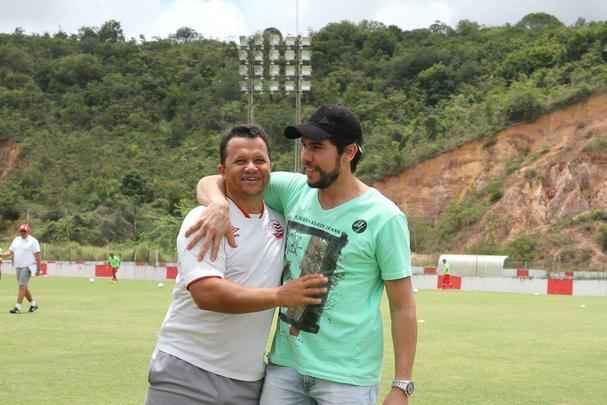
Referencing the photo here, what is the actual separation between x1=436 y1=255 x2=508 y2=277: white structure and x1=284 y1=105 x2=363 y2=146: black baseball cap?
33126mm

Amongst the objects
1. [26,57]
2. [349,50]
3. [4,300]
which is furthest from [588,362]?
[26,57]

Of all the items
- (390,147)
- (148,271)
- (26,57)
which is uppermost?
(26,57)

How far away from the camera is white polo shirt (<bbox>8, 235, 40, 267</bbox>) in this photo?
60.2 ft

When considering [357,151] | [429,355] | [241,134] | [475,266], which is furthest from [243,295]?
[475,266]

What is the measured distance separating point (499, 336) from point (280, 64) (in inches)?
858

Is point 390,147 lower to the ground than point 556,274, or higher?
higher

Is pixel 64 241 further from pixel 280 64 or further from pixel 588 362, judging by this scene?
pixel 588 362

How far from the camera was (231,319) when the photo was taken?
168 inches

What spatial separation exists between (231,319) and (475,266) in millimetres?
35438

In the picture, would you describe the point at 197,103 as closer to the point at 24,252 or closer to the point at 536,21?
the point at 536,21

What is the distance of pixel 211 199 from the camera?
4414mm

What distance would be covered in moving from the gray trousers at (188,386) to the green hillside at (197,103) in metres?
43.5

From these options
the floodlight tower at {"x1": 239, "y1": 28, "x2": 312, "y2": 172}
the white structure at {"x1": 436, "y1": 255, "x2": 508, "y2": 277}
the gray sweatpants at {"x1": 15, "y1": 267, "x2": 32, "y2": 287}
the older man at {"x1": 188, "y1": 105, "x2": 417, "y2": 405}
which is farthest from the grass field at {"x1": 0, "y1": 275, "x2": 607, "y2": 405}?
the white structure at {"x1": 436, "y1": 255, "x2": 508, "y2": 277}

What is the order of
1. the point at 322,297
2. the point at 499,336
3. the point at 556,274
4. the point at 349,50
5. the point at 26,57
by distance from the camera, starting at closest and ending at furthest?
the point at 322,297 < the point at 499,336 < the point at 556,274 < the point at 349,50 < the point at 26,57
